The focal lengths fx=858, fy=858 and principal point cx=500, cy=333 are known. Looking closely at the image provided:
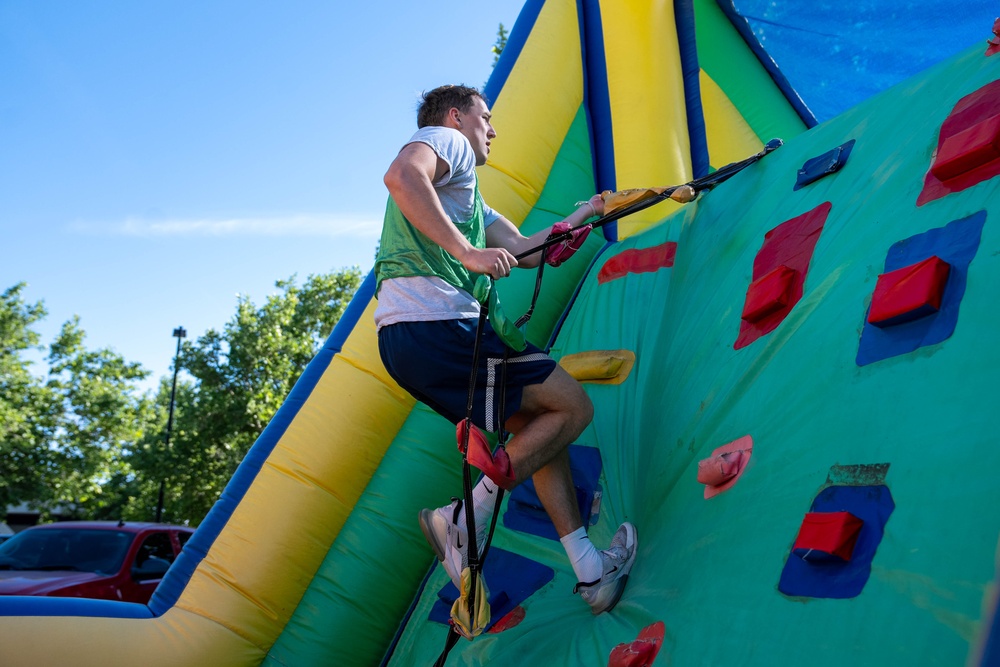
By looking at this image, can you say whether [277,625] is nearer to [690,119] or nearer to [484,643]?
[484,643]

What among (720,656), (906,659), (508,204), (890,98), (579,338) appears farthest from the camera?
(508,204)

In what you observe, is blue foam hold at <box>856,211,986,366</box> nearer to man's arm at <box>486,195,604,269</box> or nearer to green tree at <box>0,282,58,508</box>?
man's arm at <box>486,195,604,269</box>

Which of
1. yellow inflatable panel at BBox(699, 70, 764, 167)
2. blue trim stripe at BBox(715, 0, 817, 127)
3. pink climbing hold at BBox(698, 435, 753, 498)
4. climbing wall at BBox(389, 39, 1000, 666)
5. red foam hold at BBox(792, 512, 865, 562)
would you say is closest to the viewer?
climbing wall at BBox(389, 39, 1000, 666)

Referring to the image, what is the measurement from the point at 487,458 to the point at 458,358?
0.99ft

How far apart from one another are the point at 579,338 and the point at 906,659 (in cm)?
198

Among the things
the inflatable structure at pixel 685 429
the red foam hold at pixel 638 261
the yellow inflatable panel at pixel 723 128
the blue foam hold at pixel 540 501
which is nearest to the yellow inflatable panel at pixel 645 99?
the inflatable structure at pixel 685 429

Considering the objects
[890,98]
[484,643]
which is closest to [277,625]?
[484,643]

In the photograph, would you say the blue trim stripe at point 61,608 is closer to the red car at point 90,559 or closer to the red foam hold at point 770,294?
the red foam hold at point 770,294

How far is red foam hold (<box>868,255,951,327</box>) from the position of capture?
158cm

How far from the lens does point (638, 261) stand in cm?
Answer: 305

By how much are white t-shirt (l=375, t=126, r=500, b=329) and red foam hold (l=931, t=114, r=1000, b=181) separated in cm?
114

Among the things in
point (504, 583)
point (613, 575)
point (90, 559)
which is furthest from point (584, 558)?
point (90, 559)

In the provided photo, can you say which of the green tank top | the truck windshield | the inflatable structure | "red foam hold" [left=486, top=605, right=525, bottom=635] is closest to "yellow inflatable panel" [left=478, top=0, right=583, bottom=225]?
the inflatable structure

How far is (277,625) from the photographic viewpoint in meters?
2.85
